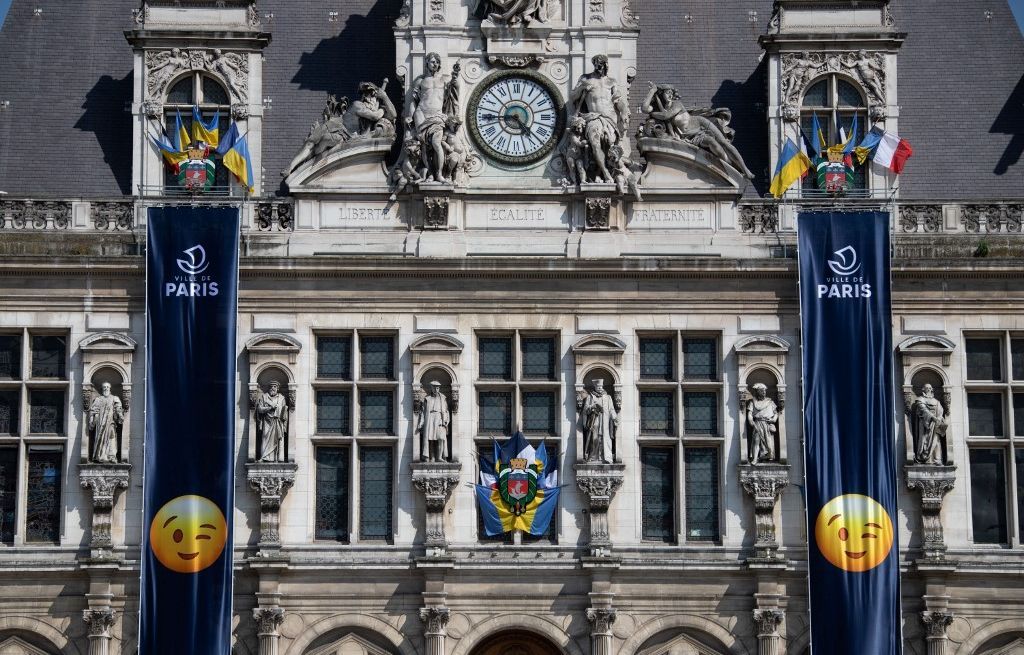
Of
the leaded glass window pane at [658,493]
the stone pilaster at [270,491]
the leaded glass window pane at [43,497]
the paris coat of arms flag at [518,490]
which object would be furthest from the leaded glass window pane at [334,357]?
the leaded glass window pane at [658,493]

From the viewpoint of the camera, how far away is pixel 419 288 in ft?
114

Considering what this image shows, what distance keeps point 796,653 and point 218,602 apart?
383 inches

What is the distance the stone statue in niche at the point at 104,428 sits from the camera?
33.9m

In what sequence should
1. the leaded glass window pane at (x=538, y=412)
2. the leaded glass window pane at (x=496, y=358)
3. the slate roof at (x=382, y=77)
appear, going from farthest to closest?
the slate roof at (x=382, y=77)
the leaded glass window pane at (x=496, y=358)
the leaded glass window pane at (x=538, y=412)

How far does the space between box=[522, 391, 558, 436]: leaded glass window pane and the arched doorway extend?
11.4 ft

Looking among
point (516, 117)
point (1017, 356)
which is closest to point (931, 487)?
point (1017, 356)

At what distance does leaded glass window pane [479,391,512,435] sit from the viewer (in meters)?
34.6

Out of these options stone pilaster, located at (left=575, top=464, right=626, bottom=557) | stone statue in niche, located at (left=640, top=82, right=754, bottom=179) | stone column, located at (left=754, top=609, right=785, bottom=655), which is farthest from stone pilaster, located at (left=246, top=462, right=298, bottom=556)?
stone statue in niche, located at (left=640, top=82, right=754, bottom=179)

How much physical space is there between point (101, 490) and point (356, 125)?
782 centimetres

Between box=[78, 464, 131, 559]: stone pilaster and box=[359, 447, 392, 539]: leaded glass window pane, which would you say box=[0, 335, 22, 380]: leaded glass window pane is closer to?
box=[78, 464, 131, 559]: stone pilaster

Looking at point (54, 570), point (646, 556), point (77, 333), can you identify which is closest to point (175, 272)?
point (77, 333)

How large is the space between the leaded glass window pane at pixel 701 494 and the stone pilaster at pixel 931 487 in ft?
10.9

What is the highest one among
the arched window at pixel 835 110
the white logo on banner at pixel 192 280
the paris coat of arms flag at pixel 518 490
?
the arched window at pixel 835 110

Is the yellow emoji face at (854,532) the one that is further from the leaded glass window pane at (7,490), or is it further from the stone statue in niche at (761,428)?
the leaded glass window pane at (7,490)
